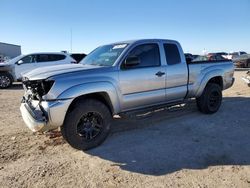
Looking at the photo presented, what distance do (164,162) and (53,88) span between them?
6.97 feet

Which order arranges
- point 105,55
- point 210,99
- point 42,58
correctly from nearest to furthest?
point 105,55 → point 210,99 → point 42,58

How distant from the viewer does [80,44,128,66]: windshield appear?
5.33 metres

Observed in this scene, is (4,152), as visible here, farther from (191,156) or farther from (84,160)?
(191,156)

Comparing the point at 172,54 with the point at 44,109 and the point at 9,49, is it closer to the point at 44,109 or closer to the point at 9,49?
the point at 44,109

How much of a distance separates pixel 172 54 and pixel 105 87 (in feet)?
6.95

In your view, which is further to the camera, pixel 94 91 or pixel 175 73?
pixel 175 73

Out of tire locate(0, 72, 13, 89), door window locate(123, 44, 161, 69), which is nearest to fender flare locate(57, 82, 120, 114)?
door window locate(123, 44, 161, 69)

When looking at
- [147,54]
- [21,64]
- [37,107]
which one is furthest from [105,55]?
[21,64]

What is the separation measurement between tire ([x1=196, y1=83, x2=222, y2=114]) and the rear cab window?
1384 mm

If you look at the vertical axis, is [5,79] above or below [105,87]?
above

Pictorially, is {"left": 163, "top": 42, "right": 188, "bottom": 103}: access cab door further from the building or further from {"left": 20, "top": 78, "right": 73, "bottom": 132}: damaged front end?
the building

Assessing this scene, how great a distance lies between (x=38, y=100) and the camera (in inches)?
179

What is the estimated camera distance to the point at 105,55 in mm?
5652

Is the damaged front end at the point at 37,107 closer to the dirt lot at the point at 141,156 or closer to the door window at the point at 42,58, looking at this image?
the dirt lot at the point at 141,156
